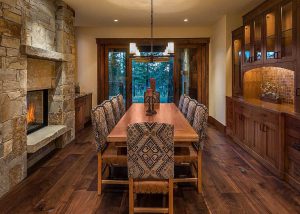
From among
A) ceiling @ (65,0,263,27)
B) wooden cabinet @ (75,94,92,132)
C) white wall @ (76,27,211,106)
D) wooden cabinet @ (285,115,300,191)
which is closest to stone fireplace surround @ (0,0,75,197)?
ceiling @ (65,0,263,27)

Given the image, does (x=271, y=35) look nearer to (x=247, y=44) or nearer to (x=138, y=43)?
(x=247, y=44)

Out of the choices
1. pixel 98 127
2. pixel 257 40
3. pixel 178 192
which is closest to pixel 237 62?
pixel 257 40

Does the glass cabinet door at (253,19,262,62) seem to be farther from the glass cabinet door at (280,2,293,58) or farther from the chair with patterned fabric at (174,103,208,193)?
the chair with patterned fabric at (174,103,208,193)

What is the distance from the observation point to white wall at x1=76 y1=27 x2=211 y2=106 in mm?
8094

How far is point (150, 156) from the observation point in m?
2.46

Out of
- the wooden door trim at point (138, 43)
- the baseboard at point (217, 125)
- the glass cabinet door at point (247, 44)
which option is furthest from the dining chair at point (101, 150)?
the wooden door trim at point (138, 43)

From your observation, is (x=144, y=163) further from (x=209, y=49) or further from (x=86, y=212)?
(x=209, y=49)

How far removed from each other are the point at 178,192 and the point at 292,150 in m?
1.45

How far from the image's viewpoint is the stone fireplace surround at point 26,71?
3.22 meters

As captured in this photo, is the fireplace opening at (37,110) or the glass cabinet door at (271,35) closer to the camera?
the glass cabinet door at (271,35)

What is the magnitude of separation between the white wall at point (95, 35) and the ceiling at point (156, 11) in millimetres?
472

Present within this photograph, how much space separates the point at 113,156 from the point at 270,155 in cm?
222

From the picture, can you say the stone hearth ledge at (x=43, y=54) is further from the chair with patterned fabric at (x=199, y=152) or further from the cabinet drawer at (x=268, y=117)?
the cabinet drawer at (x=268, y=117)

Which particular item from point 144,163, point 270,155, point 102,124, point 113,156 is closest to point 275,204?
point 270,155
